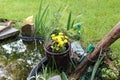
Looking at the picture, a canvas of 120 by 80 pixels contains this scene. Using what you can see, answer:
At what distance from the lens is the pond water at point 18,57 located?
363 cm

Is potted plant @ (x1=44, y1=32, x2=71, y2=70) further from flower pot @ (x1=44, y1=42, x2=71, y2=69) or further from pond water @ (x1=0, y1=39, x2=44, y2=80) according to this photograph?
pond water @ (x1=0, y1=39, x2=44, y2=80)

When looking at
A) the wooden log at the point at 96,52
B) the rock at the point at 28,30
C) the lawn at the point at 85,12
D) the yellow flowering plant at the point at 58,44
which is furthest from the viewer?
the lawn at the point at 85,12

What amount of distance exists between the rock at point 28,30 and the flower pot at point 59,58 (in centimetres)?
82

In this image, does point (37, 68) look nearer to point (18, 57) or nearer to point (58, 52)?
point (58, 52)

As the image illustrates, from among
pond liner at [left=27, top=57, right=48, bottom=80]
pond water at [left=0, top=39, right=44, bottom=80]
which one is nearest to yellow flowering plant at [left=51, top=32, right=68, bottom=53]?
pond liner at [left=27, top=57, right=48, bottom=80]

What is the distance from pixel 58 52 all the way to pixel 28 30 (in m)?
1.03

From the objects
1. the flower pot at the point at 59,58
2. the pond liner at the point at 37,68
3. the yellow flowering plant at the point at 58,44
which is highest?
the yellow flowering plant at the point at 58,44

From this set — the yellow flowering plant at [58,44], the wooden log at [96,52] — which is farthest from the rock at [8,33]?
the wooden log at [96,52]

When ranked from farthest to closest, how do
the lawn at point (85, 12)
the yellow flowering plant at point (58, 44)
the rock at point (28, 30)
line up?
1. the lawn at point (85, 12)
2. the rock at point (28, 30)
3. the yellow flowering plant at point (58, 44)

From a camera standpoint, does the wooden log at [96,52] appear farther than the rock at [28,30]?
No

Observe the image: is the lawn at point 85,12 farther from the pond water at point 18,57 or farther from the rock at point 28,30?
the pond water at point 18,57

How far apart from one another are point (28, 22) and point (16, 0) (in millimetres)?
1398

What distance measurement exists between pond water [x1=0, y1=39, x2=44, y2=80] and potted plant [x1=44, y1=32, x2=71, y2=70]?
1.44 ft

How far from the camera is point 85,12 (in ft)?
16.5
